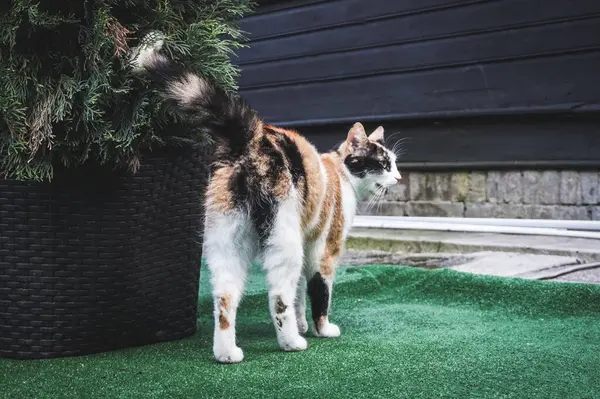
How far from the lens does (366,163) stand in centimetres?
312

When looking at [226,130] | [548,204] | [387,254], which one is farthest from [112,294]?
[548,204]

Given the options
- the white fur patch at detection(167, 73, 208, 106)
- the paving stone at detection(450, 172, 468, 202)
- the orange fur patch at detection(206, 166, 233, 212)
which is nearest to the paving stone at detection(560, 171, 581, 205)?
the paving stone at detection(450, 172, 468, 202)

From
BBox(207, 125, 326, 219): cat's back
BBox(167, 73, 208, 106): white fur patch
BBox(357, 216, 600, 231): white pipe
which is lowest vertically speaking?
BBox(357, 216, 600, 231): white pipe

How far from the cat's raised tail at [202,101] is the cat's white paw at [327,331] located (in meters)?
0.79

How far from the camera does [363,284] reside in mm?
3883

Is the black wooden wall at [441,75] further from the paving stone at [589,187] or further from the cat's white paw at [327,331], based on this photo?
the cat's white paw at [327,331]

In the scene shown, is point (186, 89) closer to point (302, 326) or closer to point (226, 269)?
point (226, 269)

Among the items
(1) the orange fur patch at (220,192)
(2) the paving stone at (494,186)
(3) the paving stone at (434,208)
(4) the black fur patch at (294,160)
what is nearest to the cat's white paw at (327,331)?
(4) the black fur patch at (294,160)

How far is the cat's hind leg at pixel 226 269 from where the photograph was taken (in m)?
2.41

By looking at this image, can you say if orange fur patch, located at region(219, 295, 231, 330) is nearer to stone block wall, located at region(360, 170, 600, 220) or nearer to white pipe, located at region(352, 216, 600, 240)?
white pipe, located at region(352, 216, 600, 240)

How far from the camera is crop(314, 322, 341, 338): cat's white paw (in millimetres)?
2807

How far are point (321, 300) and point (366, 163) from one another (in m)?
0.66

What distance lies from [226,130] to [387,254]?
10.0 ft

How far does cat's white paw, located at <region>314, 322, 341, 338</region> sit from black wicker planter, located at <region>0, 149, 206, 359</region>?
0.64m
